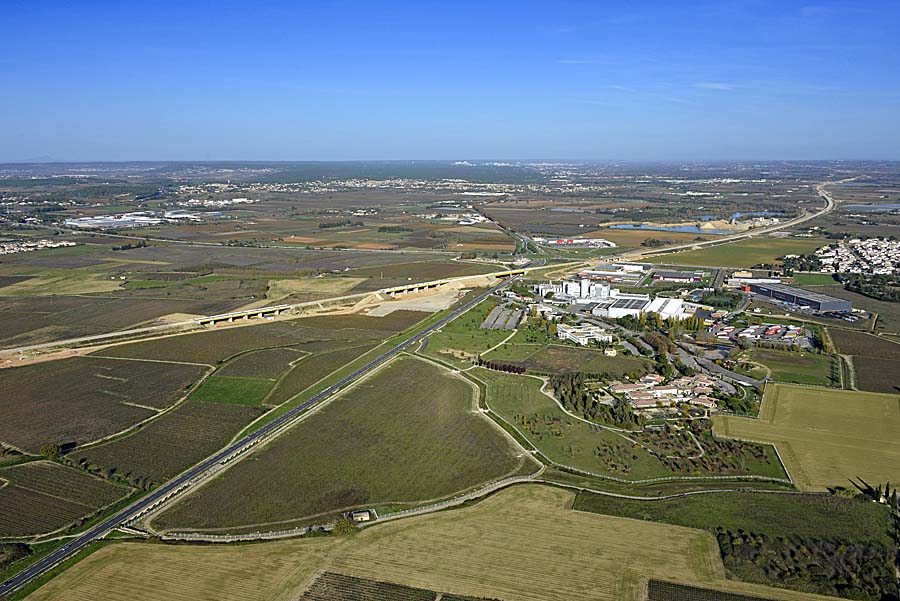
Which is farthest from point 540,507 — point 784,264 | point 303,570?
point 784,264

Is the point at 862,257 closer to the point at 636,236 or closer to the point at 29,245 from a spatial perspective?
the point at 636,236

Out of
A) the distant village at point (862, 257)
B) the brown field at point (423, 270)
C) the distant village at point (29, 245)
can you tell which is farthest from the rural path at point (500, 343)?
the distant village at point (29, 245)

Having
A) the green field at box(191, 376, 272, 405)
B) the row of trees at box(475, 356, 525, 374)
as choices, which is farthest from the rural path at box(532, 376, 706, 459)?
the green field at box(191, 376, 272, 405)

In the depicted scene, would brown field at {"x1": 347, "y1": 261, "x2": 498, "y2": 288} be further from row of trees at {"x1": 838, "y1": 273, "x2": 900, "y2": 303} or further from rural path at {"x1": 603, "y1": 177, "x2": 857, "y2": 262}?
row of trees at {"x1": 838, "y1": 273, "x2": 900, "y2": 303}

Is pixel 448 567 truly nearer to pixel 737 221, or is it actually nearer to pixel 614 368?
pixel 614 368

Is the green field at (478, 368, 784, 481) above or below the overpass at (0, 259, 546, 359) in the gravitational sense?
below

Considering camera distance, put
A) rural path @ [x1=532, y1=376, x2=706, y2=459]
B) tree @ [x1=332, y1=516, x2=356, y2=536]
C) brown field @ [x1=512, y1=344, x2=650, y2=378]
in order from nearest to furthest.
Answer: tree @ [x1=332, y1=516, x2=356, y2=536] → rural path @ [x1=532, y1=376, x2=706, y2=459] → brown field @ [x1=512, y1=344, x2=650, y2=378]
